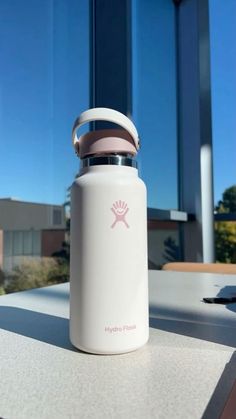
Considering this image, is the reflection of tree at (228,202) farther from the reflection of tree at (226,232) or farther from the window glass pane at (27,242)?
the window glass pane at (27,242)

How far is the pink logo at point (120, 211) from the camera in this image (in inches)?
14.2

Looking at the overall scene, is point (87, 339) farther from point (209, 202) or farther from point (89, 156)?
point (209, 202)

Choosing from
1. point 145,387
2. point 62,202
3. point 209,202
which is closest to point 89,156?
point 145,387

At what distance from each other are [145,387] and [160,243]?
2400 millimetres

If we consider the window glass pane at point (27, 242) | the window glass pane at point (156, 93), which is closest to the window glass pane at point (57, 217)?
the window glass pane at point (27, 242)

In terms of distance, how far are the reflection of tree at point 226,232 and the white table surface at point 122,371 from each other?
7.79 ft

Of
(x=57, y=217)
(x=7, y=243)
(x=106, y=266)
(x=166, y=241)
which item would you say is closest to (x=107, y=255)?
(x=106, y=266)

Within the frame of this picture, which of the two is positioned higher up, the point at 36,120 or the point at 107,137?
the point at 36,120

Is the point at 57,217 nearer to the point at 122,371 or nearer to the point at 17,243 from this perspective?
the point at 17,243

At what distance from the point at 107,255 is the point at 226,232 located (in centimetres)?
270

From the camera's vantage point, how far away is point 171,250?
2.81m

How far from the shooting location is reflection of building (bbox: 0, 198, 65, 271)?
1.60 meters

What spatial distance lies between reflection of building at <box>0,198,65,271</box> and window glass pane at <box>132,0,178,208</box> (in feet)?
2.48

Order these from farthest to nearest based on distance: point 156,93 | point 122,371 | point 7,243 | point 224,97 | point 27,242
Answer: point 224,97, point 156,93, point 27,242, point 7,243, point 122,371
